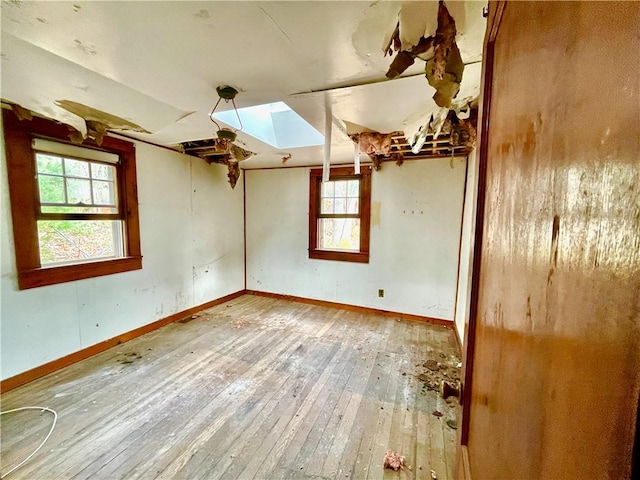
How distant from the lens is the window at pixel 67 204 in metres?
2.11

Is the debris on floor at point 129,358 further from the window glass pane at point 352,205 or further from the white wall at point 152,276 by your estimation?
the window glass pane at point 352,205

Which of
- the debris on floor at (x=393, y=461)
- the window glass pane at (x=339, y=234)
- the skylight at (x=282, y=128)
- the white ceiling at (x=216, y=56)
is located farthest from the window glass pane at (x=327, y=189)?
the debris on floor at (x=393, y=461)

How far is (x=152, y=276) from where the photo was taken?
3.16 meters

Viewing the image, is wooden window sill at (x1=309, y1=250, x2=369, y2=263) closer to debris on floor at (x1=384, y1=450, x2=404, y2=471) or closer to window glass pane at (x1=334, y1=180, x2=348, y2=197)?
window glass pane at (x1=334, y1=180, x2=348, y2=197)

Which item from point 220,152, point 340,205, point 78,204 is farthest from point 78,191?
point 340,205

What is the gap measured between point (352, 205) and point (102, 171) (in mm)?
2908

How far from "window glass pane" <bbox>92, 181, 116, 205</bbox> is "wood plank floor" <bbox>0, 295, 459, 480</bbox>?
1.49 metres

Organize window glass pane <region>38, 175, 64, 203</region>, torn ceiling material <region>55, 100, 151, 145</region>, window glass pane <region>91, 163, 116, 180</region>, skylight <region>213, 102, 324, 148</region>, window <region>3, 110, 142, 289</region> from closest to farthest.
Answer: torn ceiling material <region>55, 100, 151, 145</region> → window <region>3, 110, 142, 289</region> → window glass pane <region>38, 175, 64, 203</region> → window glass pane <region>91, 163, 116, 180</region> → skylight <region>213, 102, 324, 148</region>

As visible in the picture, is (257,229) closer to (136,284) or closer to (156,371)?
(136,284)

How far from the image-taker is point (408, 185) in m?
3.52

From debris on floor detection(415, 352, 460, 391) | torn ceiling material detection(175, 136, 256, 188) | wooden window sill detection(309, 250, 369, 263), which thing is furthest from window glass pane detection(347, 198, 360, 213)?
debris on floor detection(415, 352, 460, 391)

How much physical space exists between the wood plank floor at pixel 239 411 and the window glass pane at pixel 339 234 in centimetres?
139

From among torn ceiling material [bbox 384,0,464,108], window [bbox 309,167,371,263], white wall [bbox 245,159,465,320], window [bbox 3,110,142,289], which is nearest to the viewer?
torn ceiling material [bbox 384,0,464,108]

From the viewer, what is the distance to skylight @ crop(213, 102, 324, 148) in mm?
2805
